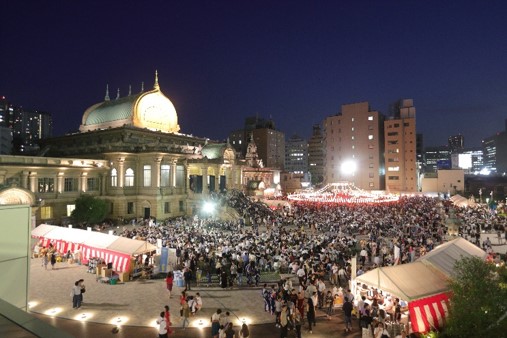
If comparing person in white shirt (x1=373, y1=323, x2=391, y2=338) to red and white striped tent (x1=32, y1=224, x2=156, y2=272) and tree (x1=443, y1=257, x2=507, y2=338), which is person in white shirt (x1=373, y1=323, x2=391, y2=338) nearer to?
tree (x1=443, y1=257, x2=507, y2=338)

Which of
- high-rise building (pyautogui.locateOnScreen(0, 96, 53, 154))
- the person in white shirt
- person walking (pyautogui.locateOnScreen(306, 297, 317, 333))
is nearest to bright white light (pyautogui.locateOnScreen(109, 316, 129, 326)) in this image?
person walking (pyautogui.locateOnScreen(306, 297, 317, 333))

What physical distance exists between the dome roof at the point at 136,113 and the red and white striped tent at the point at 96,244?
994 inches

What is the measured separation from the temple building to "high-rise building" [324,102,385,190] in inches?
1908

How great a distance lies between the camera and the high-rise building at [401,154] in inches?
3666

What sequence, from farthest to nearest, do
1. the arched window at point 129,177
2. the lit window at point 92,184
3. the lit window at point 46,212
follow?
the arched window at point 129,177 < the lit window at point 92,184 < the lit window at point 46,212

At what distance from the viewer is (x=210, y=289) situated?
61.3 ft

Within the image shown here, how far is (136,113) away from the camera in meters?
50.2

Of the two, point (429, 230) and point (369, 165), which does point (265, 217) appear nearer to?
point (429, 230)

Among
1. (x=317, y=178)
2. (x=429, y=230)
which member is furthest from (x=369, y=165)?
(x=429, y=230)

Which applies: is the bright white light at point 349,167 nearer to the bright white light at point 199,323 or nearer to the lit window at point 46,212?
the lit window at point 46,212

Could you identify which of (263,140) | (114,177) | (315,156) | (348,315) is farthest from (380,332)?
(315,156)

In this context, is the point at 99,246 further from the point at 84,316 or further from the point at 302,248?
the point at 302,248

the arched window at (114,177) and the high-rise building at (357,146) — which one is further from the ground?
the high-rise building at (357,146)

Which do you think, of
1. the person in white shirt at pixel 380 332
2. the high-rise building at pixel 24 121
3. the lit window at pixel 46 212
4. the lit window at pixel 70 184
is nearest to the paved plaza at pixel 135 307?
the person in white shirt at pixel 380 332
